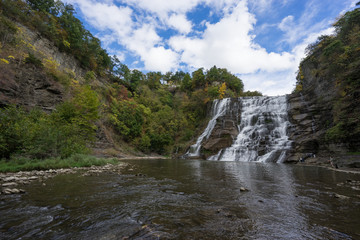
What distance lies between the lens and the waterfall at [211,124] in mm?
28984

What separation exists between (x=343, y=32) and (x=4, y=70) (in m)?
38.7

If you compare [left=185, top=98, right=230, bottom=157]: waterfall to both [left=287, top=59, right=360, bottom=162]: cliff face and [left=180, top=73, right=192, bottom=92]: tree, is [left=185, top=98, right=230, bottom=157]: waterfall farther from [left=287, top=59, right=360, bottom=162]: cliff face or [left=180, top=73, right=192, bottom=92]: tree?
[left=180, top=73, right=192, bottom=92]: tree

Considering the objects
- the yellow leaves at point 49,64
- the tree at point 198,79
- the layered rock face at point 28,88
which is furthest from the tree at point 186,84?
the layered rock face at point 28,88

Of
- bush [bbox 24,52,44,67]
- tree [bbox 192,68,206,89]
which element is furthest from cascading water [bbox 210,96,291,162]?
bush [bbox 24,52,44,67]

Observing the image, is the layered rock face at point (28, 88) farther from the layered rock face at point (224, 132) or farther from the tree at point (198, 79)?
the tree at point (198, 79)

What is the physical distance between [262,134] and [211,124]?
33.5 ft

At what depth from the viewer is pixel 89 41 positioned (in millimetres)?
34469

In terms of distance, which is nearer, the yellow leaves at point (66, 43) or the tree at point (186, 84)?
the yellow leaves at point (66, 43)

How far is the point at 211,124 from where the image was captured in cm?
3234

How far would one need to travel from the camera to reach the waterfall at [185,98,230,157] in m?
29.0

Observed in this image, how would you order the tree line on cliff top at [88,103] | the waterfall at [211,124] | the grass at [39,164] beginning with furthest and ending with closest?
the waterfall at [211,124], the tree line on cliff top at [88,103], the grass at [39,164]

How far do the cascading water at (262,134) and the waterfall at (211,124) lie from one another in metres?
4.06

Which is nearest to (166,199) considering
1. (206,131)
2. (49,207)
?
(49,207)

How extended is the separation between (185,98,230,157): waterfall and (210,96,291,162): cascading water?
4057 millimetres
